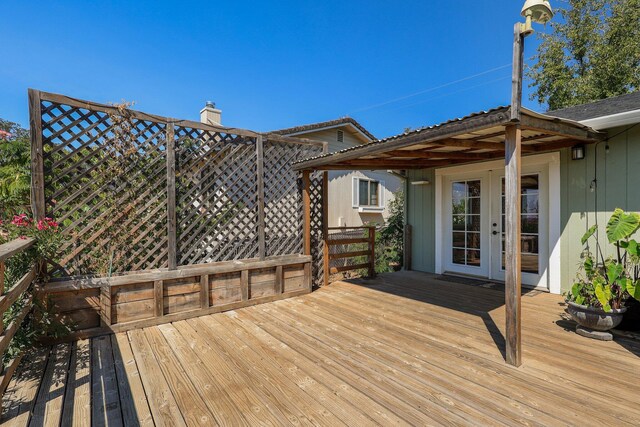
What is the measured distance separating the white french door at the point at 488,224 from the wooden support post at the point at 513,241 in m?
2.72

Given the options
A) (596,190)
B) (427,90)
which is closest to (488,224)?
(596,190)

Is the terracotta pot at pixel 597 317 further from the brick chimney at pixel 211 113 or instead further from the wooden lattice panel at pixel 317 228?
the brick chimney at pixel 211 113

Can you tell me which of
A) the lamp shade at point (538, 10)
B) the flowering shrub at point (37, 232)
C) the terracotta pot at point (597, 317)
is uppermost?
the lamp shade at point (538, 10)

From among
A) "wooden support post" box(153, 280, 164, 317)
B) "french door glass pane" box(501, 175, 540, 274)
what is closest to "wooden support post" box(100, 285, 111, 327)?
"wooden support post" box(153, 280, 164, 317)

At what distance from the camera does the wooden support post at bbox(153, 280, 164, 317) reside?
353 cm

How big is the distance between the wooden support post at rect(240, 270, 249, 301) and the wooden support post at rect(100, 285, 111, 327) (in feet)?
4.83

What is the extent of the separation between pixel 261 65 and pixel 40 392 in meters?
11.5

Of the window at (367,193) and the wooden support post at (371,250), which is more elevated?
the window at (367,193)

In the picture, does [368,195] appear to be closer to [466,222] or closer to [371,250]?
[371,250]

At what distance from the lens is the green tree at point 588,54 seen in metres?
12.2

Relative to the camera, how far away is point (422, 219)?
634cm

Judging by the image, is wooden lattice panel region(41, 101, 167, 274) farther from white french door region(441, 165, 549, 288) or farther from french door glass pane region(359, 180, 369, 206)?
french door glass pane region(359, 180, 369, 206)

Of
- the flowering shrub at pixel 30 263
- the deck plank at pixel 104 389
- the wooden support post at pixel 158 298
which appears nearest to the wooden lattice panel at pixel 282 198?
the wooden support post at pixel 158 298

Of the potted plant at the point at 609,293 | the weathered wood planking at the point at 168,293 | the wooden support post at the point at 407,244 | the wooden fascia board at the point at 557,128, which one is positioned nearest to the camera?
the wooden fascia board at the point at 557,128
